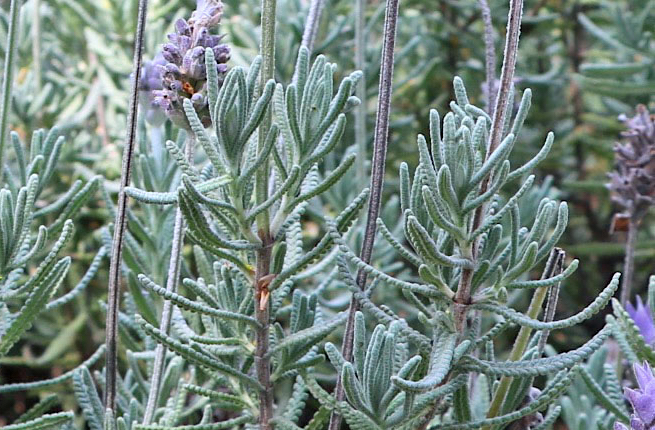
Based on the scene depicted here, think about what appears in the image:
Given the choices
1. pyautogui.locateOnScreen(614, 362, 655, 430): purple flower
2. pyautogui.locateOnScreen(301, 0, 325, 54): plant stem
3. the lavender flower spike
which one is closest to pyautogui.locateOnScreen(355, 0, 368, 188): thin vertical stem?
pyautogui.locateOnScreen(301, 0, 325, 54): plant stem

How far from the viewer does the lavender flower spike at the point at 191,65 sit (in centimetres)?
68

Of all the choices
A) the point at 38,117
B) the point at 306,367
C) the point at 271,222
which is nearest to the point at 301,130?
the point at 271,222

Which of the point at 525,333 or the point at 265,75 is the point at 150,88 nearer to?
the point at 265,75

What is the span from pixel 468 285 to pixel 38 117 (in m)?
0.98

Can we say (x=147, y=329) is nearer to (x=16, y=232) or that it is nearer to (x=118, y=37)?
(x=16, y=232)

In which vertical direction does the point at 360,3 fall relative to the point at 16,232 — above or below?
above

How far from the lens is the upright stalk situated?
61 cm

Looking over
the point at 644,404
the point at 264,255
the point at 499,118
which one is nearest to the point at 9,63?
the point at 264,255

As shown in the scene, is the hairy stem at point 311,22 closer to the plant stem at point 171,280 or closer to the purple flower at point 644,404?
the plant stem at point 171,280

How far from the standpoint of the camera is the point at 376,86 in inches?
59.6

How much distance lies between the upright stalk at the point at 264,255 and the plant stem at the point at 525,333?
172 millimetres

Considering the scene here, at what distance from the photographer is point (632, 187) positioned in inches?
39.1

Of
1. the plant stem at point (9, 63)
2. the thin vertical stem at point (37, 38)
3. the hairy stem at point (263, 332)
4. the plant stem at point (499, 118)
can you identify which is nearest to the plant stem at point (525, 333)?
the plant stem at point (499, 118)

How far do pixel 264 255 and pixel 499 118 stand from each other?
0.63ft
